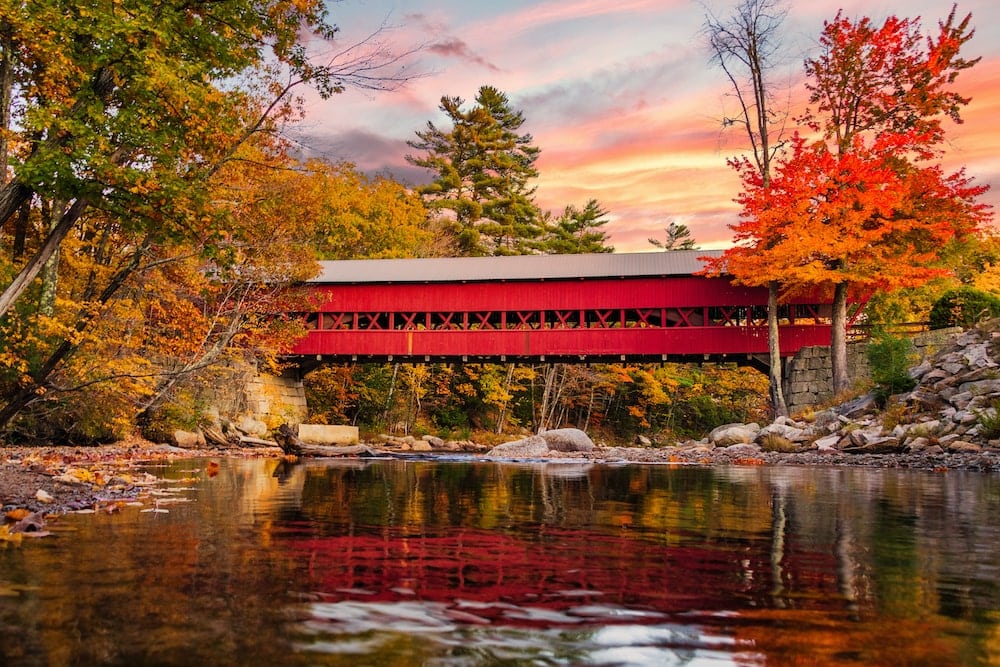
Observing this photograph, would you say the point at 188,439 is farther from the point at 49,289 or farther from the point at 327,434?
the point at 49,289

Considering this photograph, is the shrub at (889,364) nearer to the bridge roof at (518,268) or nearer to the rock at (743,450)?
the rock at (743,450)

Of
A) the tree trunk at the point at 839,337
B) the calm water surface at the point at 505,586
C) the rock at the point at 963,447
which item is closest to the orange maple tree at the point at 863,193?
the tree trunk at the point at 839,337

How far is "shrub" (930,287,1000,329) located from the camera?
18.5 meters

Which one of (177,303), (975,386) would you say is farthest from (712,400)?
(177,303)

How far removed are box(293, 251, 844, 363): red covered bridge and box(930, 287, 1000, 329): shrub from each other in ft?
15.6

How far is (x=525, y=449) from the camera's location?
21.7 metres

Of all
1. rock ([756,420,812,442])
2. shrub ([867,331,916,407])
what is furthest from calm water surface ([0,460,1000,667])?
shrub ([867,331,916,407])

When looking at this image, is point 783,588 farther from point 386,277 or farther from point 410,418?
point 410,418

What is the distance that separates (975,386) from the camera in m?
14.5

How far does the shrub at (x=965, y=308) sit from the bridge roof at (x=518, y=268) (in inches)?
296

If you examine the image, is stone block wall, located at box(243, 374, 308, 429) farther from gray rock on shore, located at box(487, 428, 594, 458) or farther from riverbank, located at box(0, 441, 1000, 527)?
gray rock on shore, located at box(487, 428, 594, 458)

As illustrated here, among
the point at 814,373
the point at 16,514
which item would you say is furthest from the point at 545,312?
the point at 16,514

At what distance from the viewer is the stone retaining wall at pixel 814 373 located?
847 inches

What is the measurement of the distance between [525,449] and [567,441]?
1.75m
